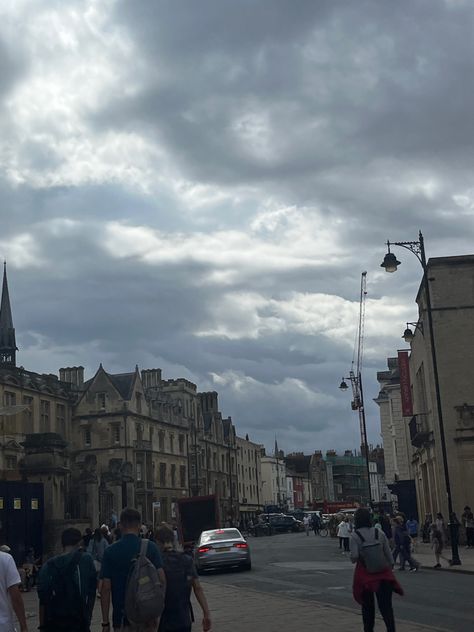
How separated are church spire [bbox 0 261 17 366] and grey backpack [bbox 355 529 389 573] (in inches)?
2560

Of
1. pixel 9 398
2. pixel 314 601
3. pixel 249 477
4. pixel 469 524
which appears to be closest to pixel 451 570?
pixel 314 601

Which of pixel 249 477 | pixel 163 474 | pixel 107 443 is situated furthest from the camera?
pixel 249 477

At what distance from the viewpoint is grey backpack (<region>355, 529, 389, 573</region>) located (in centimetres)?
958

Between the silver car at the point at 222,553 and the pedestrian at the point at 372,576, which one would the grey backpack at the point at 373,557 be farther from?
the silver car at the point at 222,553

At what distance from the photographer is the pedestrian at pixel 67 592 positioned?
23.7 feet

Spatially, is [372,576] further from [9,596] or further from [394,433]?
[394,433]

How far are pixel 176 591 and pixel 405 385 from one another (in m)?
42.9

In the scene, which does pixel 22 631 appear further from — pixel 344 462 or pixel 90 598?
pixel 344 462

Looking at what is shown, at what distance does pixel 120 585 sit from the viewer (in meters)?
7.09

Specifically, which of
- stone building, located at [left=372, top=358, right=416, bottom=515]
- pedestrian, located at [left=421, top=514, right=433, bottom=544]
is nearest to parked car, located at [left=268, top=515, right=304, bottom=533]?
stone building, located at [left=372, top=358, right=416, bottom=515]

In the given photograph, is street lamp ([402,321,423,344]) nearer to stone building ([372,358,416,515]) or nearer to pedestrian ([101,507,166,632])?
stone building ([372,358,416,515])

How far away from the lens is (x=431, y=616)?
43.9 feet

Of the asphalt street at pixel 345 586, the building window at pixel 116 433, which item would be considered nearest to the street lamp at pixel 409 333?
the asphalt street at pixel 345 586

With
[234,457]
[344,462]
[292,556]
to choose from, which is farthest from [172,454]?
[344,462]
